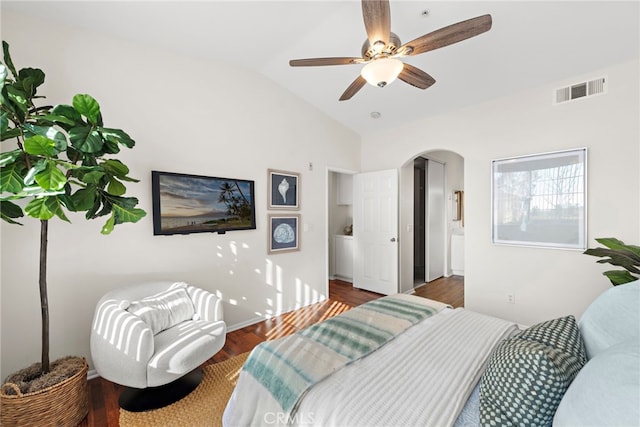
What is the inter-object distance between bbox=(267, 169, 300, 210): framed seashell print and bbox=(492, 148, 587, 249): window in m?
2.45

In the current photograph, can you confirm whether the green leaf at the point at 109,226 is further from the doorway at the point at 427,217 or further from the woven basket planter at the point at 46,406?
the doorway at the point at 427,217

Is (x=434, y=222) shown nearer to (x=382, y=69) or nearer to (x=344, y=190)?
(x=344, y=190)

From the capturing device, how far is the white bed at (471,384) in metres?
0.69

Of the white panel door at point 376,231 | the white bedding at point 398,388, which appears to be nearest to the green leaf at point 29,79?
the white bedding at point 398,388

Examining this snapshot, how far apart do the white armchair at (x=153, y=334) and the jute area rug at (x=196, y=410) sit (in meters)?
0.08

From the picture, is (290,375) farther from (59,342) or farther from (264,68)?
(264,68)

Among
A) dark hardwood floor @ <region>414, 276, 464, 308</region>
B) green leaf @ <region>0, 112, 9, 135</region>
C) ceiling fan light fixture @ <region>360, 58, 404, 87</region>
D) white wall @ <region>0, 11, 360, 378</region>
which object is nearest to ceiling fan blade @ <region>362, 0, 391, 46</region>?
ceiling fan light fixture @ <region>360, 58, 404, 87</region>

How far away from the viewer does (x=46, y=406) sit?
58.7 inches

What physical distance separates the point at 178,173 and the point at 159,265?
90 cm

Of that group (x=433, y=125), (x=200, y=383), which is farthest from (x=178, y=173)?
(x=433, y=125)

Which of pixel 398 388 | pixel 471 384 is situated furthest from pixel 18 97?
pixel 471 384

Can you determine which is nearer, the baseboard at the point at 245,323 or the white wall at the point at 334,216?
the baseboard at the point at 245,323

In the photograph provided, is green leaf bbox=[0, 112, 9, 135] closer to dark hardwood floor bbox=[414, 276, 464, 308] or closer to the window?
the window

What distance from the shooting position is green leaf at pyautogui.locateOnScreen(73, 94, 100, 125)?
154 cm
